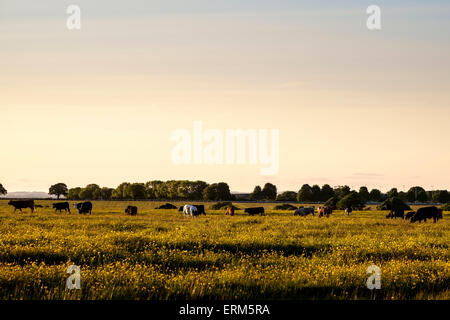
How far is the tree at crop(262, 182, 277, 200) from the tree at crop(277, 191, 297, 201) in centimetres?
520

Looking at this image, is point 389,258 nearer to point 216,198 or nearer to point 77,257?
point 77,257

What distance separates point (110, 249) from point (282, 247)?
719 centimetres

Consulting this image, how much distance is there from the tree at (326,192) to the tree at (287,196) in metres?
15.3

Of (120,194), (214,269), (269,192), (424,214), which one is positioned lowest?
(120,194)

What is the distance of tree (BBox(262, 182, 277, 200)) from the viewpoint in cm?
18562

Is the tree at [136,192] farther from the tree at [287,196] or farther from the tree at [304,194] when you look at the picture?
the tree at [304,194]

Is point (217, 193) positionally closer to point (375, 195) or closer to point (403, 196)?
point (375, 195)

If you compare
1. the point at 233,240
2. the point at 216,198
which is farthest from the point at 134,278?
the point at 216,198

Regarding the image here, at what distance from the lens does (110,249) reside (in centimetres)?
1645

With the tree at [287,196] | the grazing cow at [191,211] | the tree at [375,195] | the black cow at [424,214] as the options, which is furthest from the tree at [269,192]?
the black cow at [424,214]

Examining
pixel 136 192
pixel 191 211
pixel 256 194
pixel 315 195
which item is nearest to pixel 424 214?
pixel 191 211

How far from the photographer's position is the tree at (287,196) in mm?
174000

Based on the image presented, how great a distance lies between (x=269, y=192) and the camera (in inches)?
7367

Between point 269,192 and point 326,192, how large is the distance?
3320 centimetres
